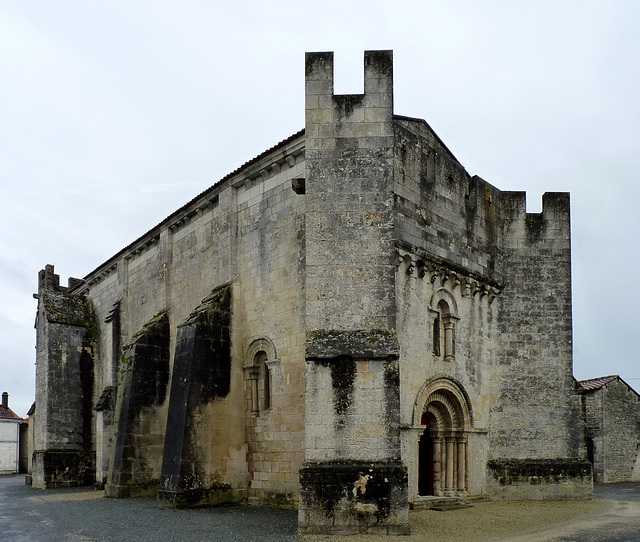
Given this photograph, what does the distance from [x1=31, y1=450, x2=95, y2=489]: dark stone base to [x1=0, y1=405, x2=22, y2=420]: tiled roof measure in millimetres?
21652

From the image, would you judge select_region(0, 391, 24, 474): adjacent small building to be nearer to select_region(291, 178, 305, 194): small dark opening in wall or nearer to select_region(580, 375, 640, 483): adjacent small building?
select_region(580, 375, 640, 483): adjacent small building

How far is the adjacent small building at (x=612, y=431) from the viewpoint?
85.4 ft

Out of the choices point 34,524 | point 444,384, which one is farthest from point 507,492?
point 34,524

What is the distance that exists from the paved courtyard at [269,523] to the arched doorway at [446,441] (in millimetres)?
804

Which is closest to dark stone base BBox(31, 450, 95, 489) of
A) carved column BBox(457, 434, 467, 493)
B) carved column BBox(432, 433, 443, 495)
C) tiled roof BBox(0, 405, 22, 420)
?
carved column BBox(432, 433, 443, 495)

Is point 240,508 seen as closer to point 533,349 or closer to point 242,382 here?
point 242,382

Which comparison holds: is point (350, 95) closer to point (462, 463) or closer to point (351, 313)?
point (351, 313)

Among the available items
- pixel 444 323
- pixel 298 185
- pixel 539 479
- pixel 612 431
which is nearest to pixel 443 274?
pixel 444 323

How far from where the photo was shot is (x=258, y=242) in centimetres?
1599

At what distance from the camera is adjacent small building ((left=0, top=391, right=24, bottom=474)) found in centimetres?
4309

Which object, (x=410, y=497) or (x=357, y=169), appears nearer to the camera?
(x=357, y=169)

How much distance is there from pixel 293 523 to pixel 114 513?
4.54 m

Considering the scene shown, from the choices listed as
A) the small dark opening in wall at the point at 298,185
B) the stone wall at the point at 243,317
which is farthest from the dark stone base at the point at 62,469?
the small dark opening in wall at the point at 298,185

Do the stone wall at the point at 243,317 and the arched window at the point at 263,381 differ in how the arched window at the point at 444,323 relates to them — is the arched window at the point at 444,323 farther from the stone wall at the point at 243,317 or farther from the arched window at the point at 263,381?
the arched window at the point at 263,381
